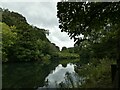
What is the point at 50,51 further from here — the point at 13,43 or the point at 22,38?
the point at 13,43

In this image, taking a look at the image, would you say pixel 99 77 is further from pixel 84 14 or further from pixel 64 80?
pixel 64 80

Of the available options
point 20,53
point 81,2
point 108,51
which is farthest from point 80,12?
point 20,53

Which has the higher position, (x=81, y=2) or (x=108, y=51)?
(x=81, y=2)

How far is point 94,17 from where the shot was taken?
7531 millimetres

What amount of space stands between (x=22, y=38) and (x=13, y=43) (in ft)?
14.0

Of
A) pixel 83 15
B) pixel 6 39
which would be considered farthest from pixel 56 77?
pixel 6 39

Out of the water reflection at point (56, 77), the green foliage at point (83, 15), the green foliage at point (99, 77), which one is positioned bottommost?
the water reflection at point (56, 77)

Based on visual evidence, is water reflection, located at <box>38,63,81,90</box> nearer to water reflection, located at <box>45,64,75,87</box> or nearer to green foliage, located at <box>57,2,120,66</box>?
water reflection, located at <box>45,64,75,87</box>

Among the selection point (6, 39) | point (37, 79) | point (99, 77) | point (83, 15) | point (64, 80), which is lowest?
point (37, 79)

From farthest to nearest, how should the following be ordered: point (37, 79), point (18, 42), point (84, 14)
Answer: point (18, 42), point (37, 79), point (84, 14)

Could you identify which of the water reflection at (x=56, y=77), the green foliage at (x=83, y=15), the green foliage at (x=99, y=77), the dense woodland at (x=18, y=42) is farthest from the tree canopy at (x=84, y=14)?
the dense woodland at (x=18, y=42)

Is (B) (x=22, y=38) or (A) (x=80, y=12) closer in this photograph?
(A) (x=80, y=12)

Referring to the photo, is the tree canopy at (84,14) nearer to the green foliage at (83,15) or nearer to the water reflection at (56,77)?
the green foliage at (83,15)

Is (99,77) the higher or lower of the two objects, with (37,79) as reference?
higher
